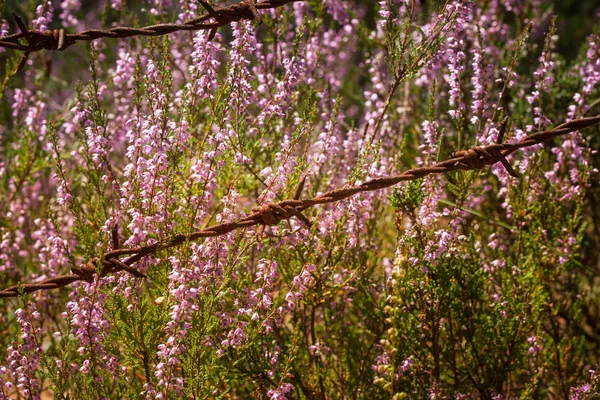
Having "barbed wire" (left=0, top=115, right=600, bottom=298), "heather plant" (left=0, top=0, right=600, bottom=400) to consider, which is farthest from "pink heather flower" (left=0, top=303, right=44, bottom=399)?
"barbed wire" (left=0, top=115, right=600, bottom=298)

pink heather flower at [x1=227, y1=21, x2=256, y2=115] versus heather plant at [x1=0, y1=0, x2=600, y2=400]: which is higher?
pink heather flower at [x1=227, y1=21, x2=256, y2=115]

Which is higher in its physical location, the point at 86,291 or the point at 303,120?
the point at 303,120

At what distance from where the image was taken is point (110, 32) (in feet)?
7.01

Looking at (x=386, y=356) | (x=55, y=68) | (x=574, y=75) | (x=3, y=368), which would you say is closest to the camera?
(x=3, y=368)

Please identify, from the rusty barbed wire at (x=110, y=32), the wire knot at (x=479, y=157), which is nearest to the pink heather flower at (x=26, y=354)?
the rusty barbed wire at (x=110, y=32)

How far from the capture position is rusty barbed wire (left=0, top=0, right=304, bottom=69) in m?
2.10

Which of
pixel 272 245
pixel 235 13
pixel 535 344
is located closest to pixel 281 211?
pixel 272 245

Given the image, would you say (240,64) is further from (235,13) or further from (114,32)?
(114,32)

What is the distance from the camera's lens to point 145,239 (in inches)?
91.4

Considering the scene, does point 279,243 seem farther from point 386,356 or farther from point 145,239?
point 386,356

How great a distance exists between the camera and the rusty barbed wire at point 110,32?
2100 millimetres

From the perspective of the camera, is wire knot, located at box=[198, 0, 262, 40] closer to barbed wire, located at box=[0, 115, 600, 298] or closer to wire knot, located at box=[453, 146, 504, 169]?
barbed wire, located at box=[0, 115, 600, 298]

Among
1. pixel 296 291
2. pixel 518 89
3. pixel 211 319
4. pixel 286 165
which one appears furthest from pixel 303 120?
pixel 518 89

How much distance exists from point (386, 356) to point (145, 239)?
1.10 metres
